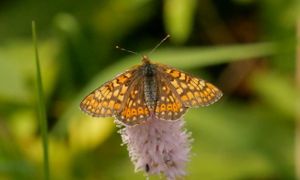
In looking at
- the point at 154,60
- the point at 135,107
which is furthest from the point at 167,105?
the point at 154,60

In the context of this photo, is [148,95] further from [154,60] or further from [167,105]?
[154,60]

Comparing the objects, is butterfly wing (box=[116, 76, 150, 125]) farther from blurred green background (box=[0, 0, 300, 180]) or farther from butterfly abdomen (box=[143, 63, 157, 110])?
blurred green background (box=[0, 0, 300, 180])

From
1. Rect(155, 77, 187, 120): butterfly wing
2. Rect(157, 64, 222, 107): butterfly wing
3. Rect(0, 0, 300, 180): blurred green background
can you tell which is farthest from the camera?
Rect(0, 0, 300, 180): blurred green background

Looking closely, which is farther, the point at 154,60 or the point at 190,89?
the point at 154,60

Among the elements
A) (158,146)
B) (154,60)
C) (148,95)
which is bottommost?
(158,146)

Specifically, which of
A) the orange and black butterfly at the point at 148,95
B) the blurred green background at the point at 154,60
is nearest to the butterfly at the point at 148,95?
the orange and black butterfly at the point at 148,95

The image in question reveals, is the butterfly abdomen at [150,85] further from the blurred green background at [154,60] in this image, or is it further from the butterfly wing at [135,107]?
the blurred green background at [154,60]

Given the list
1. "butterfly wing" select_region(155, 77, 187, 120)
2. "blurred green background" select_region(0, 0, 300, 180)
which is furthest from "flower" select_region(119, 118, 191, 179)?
"blurred green background" select_region(0, 0, 300, 180)
